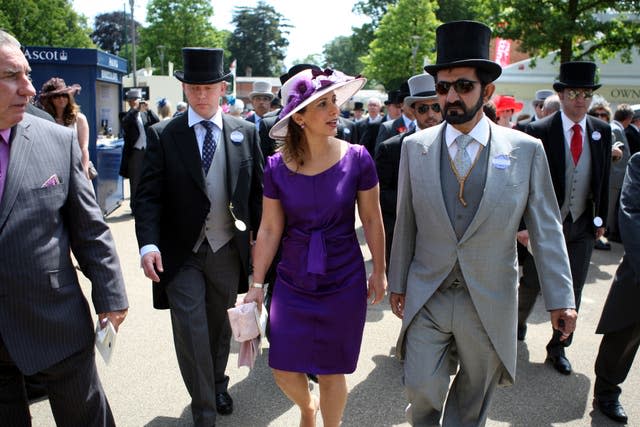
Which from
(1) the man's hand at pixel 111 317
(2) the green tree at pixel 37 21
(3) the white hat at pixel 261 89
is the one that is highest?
(2) the green tree at pixel 37 21

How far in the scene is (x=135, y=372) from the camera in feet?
15.5

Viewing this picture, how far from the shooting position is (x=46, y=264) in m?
2.70

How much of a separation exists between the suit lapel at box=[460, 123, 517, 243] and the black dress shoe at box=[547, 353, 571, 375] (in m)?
2.53

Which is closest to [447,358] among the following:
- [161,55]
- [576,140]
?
[576,140]

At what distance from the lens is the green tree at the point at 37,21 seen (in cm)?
3681

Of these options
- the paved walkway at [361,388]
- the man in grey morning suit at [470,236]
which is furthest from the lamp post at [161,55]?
the man in grey morning suit at [470,236]

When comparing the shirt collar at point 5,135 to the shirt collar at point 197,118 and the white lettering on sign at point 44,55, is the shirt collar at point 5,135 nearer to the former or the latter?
the shirt collar at point 197,118

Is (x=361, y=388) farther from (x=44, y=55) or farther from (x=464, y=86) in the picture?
(x=44, y=55)

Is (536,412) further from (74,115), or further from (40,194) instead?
(74,115)

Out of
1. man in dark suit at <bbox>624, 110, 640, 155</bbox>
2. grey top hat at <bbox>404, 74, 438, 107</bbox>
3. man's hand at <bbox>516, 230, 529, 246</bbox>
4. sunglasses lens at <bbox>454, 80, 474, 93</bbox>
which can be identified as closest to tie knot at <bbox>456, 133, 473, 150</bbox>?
sunglasses lens at <bbox>454, 80, 474, 93</bbox>

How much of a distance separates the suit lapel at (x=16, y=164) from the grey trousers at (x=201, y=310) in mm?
1350

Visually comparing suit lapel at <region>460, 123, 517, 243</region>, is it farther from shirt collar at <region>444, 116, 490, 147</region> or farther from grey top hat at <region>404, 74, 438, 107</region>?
grey top hat at <region>404, 74, 438, 107</region>

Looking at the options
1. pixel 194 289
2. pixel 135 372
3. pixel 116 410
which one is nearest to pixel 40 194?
pixel 194 289

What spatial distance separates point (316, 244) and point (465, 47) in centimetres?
125
